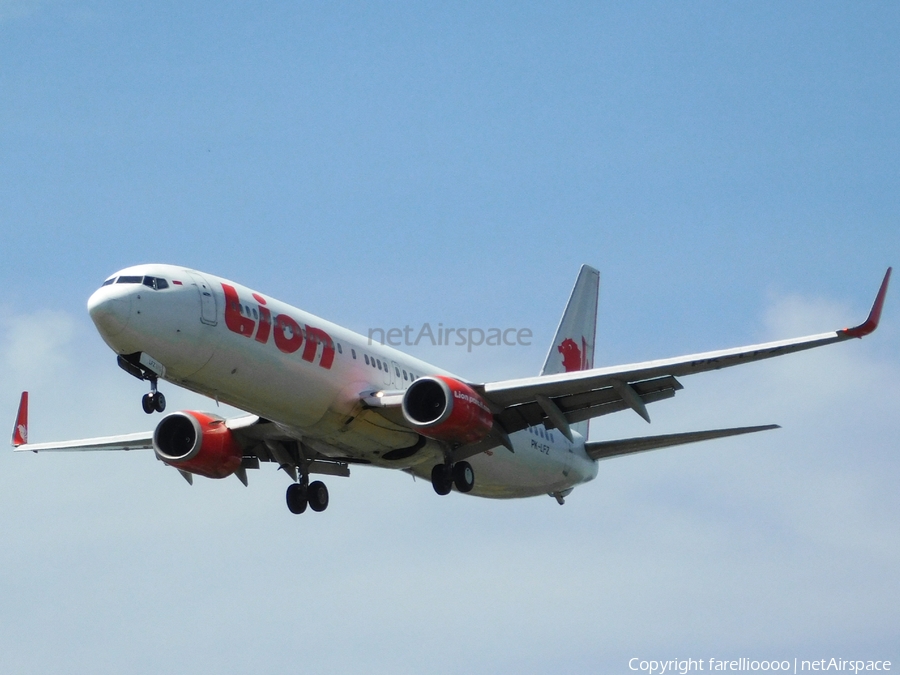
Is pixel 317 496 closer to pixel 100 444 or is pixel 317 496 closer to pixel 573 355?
pixel 100 444

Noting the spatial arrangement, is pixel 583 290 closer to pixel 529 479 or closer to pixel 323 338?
pixel 529 479

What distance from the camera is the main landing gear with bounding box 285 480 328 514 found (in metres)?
39.6

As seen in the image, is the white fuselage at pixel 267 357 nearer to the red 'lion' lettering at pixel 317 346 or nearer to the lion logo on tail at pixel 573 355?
the red 'lion' lettering at pixel 317 346

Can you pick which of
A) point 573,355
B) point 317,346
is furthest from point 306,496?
point 573,355

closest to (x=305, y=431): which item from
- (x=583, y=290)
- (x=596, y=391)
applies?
(x=596, y=391)

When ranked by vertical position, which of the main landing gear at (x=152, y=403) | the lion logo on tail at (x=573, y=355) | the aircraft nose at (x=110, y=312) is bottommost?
the main landing gear at (x=152, y=403)

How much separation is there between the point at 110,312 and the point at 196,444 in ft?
26.8

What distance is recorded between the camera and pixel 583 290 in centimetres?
5234

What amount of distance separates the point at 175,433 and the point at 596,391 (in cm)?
1207

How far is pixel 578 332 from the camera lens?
51125mm

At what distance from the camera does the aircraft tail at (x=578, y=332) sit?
161 ft

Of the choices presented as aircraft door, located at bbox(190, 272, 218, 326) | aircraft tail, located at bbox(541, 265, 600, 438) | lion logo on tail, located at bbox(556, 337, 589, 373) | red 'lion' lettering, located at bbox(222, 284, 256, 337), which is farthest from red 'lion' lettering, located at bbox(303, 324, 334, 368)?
lion logo on tail, located at bbox(556, 337, 589, 373)

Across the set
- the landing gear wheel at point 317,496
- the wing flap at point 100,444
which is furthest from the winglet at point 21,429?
the landing gear wheel at point 317,496

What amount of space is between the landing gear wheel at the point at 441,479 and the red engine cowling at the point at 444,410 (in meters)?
2.18
